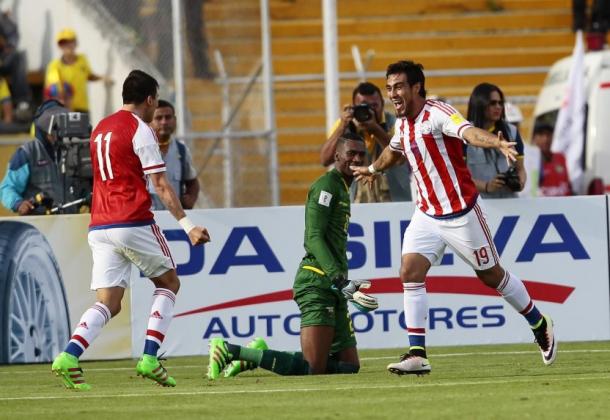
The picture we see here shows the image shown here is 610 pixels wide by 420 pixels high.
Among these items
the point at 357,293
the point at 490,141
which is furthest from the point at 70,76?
the point at 490,141

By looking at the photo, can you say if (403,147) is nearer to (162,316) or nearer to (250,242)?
(162,316)

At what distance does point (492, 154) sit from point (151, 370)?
15.4 ft

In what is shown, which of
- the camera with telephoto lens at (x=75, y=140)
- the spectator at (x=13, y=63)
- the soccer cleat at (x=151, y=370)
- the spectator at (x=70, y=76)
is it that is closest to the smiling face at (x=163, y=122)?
the camera with telephoto lens at (x=75, y=140)

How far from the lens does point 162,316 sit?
1091cm

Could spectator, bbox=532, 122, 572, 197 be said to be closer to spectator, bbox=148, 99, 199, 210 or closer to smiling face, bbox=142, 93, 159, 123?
spectator, bbox=148, 99, 199, 210

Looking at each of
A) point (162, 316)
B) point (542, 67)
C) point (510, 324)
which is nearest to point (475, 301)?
point (510, 324)

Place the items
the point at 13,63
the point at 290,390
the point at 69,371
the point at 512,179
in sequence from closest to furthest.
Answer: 1. the point at 290,390
2. the point at 69,371
3. the point at 512,179
4. the point at 13,63

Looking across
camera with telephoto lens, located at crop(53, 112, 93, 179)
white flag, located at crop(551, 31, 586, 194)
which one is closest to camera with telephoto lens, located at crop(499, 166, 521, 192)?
camera with telephoto lens, located at crop(53, 112, 93, 179)

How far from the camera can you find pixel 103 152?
35.5ft

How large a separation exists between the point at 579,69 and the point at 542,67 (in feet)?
12.9

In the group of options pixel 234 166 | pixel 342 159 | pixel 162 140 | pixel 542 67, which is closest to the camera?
pixel 342 159

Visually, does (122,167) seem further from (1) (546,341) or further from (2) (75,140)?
(2) (75,140)

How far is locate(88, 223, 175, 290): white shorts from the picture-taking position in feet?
35.6

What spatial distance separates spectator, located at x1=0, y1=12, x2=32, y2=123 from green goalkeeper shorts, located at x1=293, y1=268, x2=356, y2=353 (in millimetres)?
10820
